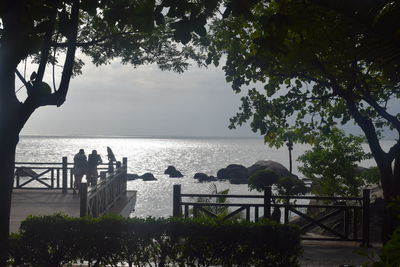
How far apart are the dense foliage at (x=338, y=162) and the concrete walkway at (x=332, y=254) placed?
12.9m

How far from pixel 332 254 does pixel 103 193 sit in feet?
25.5

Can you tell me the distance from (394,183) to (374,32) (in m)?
10.7

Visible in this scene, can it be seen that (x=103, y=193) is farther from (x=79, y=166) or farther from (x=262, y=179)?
(x=262, y=179)

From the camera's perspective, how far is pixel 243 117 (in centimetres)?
1429

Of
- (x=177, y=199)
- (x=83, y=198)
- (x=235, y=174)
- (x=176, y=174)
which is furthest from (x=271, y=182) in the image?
(x=176, y=174)

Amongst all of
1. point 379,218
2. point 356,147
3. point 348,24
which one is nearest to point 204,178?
point 356,147

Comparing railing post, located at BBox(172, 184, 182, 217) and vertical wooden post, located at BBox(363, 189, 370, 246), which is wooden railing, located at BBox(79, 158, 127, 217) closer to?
railing post, located at BBox(172, 184, 182, 217)

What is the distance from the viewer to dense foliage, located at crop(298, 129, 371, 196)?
25.4 metres

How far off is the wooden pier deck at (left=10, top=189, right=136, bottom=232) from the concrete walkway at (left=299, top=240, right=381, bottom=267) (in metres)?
7.44

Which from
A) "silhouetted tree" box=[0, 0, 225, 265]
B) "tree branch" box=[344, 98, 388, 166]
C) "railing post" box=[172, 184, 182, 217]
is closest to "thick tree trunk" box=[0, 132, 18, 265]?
"silhouetted tree" box=[0, 0, 225, 265]

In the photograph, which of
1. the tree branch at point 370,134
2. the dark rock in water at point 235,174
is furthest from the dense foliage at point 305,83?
the dark rock in water at point 235,174

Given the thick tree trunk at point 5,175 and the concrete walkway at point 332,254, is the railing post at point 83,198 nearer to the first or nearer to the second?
the thick tree trunk at point 5,175

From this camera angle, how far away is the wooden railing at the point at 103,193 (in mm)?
12489

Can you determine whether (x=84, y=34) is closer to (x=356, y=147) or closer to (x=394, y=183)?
(x=394, y=183)
